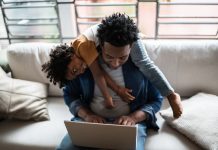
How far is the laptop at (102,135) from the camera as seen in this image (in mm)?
1130

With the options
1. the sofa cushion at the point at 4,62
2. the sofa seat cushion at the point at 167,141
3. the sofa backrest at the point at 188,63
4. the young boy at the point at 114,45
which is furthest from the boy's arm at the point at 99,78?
the sofa cushion at the point at 4,62

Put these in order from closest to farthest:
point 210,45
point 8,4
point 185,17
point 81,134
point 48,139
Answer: point 81,134, point 48,139, point 210,45, point 185,17, point 8,4

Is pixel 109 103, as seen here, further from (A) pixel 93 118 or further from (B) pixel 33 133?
(B) pixel 33 133

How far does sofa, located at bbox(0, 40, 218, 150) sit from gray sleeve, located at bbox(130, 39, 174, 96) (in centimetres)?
24

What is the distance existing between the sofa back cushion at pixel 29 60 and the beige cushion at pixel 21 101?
103 mm

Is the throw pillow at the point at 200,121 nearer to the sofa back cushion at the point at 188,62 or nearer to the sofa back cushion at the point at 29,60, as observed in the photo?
the sofa back cushion at the point at 188,62

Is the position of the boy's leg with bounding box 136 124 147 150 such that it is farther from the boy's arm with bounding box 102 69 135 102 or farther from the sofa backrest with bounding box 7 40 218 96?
the sofa backrest with bounding box 7 40 218 96

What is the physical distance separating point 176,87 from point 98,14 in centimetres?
74

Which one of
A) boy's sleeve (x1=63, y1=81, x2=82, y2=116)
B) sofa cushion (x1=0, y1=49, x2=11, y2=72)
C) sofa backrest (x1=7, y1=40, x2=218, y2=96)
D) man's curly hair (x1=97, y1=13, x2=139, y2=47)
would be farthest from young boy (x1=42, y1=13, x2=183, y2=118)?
sofa cushion (x1=0, y1=49, x2=11, y2=72)

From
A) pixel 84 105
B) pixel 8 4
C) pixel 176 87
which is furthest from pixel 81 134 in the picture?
pixel 8 4

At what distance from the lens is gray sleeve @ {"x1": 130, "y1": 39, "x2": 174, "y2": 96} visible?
1361mm

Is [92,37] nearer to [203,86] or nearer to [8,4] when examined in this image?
[203,86]

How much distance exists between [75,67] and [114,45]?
256 mm

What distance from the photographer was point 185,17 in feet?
5.96
